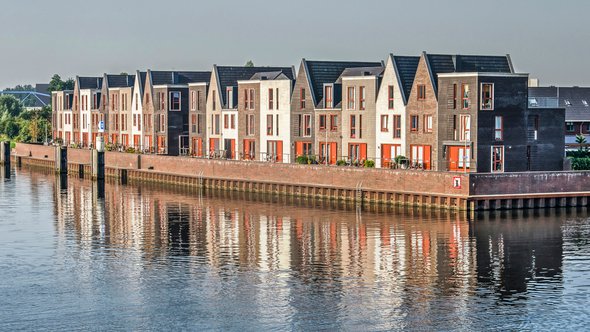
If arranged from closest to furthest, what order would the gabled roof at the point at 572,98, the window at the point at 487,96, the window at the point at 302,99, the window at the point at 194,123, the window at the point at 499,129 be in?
the window at the point at 487,96
the window at the point at 499,129
the window at the point at 302,99
the window at the point at 194,123
the gabled roof at the point at 572,98

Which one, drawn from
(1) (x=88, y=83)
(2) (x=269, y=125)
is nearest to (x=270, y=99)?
(2) (x=269, y=125)

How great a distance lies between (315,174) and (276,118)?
59.1ft

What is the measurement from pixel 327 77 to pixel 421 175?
2739cm

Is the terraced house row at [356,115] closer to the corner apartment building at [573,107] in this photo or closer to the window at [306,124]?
the window at [306,124]

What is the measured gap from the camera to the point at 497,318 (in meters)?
47.3

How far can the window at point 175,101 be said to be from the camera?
131 m

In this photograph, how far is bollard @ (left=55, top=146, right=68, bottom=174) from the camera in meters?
135

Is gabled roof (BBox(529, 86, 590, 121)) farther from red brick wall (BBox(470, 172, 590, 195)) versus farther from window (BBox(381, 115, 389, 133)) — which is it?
red brick wall (BBox(470, 172, 590, 195))

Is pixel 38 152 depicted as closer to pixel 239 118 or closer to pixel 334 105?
pixel 239 118

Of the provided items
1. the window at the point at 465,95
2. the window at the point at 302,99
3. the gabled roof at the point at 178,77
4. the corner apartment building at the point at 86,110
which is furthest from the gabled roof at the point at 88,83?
the window at the point at 465,95

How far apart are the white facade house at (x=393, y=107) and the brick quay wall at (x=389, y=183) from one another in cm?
621

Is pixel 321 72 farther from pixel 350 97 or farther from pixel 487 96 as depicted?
pixel 487 96

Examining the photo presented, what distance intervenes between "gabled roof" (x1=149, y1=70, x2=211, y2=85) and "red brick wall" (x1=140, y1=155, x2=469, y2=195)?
18503 mm

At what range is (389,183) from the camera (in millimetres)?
86562
